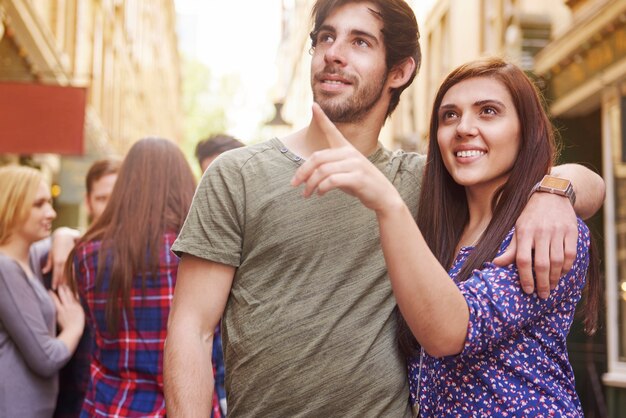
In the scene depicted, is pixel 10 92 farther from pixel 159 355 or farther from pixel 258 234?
pixel 258 234

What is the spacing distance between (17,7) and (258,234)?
947 centimetres

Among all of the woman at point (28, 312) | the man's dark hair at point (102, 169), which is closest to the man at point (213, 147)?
the man's dark hair at point (102, 169)

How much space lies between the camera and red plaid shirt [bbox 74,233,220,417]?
3.86 metres

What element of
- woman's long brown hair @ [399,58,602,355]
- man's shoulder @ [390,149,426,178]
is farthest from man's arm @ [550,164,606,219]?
man's shoulder @ [390,149,426,178]

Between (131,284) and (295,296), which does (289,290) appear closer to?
(295,296)

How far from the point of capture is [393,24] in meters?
2.96

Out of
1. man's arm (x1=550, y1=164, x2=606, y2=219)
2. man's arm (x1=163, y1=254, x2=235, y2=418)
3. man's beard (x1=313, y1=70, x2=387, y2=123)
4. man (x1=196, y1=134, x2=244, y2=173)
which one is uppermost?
man's beard (x1=313, y1=70, x2=387, y2=123)

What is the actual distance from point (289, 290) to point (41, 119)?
8.04 m

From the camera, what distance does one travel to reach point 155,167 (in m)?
4.20

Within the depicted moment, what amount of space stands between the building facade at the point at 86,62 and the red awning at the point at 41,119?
0.14 m

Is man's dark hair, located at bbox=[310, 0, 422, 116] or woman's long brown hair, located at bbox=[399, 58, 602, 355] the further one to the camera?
man's dark hair, located at bbox=[310, 0, 422, 116]

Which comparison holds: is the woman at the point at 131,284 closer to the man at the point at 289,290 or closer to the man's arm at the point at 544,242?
the man at the point at 289,290

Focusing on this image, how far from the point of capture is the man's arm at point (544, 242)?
2.14 m

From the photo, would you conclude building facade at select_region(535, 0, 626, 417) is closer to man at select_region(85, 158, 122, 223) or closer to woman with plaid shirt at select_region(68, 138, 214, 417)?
man at select_region(85, 158, 122, 223)
